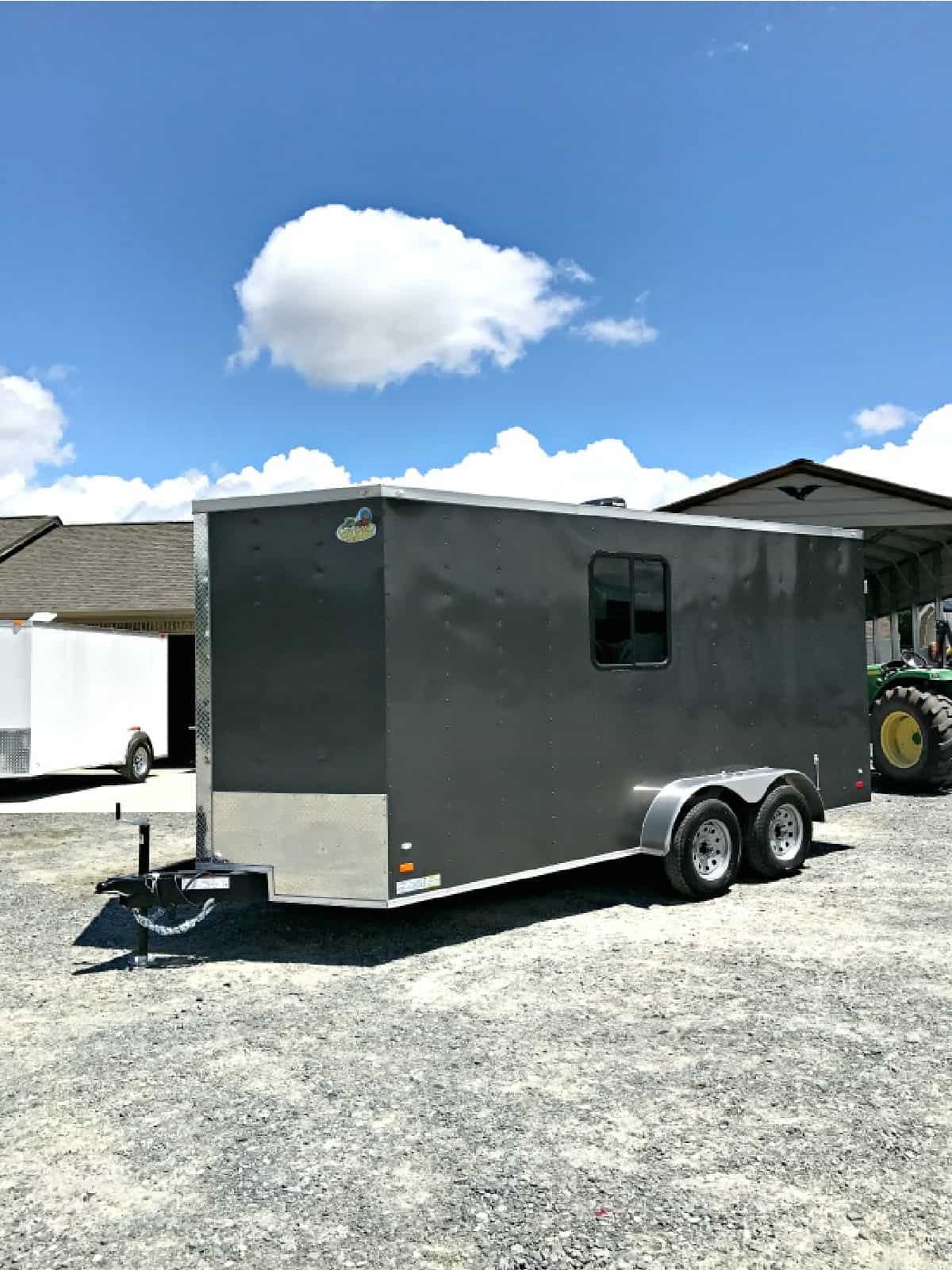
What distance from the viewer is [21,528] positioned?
1045 inches

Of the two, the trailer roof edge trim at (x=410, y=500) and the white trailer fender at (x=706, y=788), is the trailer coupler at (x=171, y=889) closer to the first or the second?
the trailer roof edge trim at (x=410, y=500)

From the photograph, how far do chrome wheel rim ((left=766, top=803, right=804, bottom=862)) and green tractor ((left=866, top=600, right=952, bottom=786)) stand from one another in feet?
14.5

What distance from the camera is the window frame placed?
766cm

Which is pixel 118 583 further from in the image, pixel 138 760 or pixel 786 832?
pixel 786 832

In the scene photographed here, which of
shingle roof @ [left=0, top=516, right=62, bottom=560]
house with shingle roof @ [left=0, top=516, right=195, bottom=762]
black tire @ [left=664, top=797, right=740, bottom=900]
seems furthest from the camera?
shingle roof @ [left=0, top=516, right=62, bottom=560]

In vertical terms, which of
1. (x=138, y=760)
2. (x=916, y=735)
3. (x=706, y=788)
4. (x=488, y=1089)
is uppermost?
(x=916, y=735)

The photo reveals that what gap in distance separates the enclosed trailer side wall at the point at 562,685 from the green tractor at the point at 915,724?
4207 millimetres

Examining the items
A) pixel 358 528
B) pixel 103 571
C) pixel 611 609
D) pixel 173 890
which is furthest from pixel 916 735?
pixel 103 571

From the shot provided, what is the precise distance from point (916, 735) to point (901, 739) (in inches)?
12.4

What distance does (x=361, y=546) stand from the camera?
21.6 ft

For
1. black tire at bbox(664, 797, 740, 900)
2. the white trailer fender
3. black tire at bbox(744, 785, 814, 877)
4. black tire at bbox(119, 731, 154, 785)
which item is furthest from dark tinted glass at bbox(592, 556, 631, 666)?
black tire at bbox(119, 731, 154, 785)

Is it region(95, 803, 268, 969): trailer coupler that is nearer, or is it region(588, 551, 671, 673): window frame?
region(95, 803, 268, 969): trailer coupler

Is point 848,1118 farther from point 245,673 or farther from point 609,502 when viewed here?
point 609,502

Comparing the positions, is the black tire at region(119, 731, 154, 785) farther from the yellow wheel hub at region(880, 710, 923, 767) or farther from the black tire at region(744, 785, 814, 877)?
the yellow wheel hub at region(880, 710, 923, 767)
